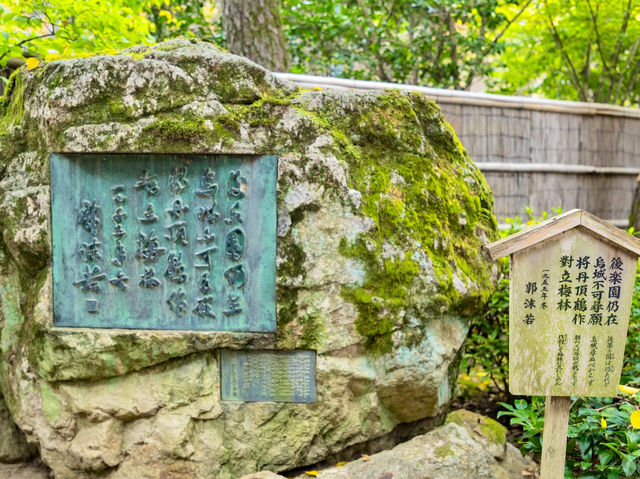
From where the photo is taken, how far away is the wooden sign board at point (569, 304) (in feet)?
9.32

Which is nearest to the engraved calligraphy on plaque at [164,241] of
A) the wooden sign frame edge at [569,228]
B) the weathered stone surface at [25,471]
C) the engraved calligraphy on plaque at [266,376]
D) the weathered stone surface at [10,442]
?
the engraved calligraphy on plaque at [266,376]

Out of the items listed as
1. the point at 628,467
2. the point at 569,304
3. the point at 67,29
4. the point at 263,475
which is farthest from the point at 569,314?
the point at 67,29

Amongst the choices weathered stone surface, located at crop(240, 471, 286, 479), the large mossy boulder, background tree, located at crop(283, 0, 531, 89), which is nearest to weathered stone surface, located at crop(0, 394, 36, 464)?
the large mossy boulder

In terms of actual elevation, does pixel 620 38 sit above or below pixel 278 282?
above

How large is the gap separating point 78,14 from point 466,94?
3927 mm

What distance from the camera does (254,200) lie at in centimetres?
338

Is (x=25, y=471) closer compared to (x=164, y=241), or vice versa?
(x=164, y=241)

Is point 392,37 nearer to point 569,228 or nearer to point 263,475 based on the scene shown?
point 569,228

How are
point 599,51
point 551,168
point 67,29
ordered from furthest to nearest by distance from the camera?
point 599,51, point 551,168, point 67,29

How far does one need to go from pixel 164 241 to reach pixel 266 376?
37.4 inches

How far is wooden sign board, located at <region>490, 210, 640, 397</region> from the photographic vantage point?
9.32 ft

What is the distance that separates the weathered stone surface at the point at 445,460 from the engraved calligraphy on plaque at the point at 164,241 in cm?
93

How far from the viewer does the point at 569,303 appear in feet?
9.48

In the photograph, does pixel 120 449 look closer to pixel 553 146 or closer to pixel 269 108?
pixel 269 108
